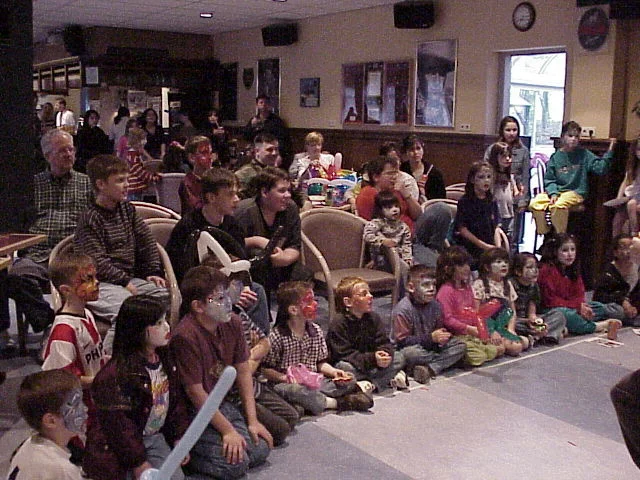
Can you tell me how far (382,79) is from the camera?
9000 millimetres

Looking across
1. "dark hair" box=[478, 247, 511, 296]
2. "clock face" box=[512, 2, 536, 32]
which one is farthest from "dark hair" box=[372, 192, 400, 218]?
"clock face" box=[512, 2, 536, 32]

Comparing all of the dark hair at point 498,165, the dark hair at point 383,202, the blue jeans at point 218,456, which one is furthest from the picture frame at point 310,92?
the blue jeans at point 218,456

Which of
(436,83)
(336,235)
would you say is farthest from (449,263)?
(436,83)

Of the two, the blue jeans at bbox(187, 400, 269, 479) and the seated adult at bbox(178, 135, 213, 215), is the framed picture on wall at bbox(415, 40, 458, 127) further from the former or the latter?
the blue jeans at bbox(187, 400, 269, 479)

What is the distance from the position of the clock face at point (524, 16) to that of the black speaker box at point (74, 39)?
6.92 m

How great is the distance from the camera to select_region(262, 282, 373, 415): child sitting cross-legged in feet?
11.0

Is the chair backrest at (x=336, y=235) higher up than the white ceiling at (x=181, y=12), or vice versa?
the white ceiling at (x=181, y=12)

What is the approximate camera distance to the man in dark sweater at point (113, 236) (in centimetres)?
343

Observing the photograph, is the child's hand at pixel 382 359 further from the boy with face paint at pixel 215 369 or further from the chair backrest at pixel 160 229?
the chair backrest at pixel 160 229

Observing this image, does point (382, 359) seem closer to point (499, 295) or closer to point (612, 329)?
point (499, 295)

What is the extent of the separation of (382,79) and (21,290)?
6.03m

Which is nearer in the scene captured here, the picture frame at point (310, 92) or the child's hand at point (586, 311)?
the child's hand at point (586, 311)

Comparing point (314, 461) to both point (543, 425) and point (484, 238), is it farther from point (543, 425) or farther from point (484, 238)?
point (484, 238)

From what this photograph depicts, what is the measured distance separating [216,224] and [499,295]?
177 cm
